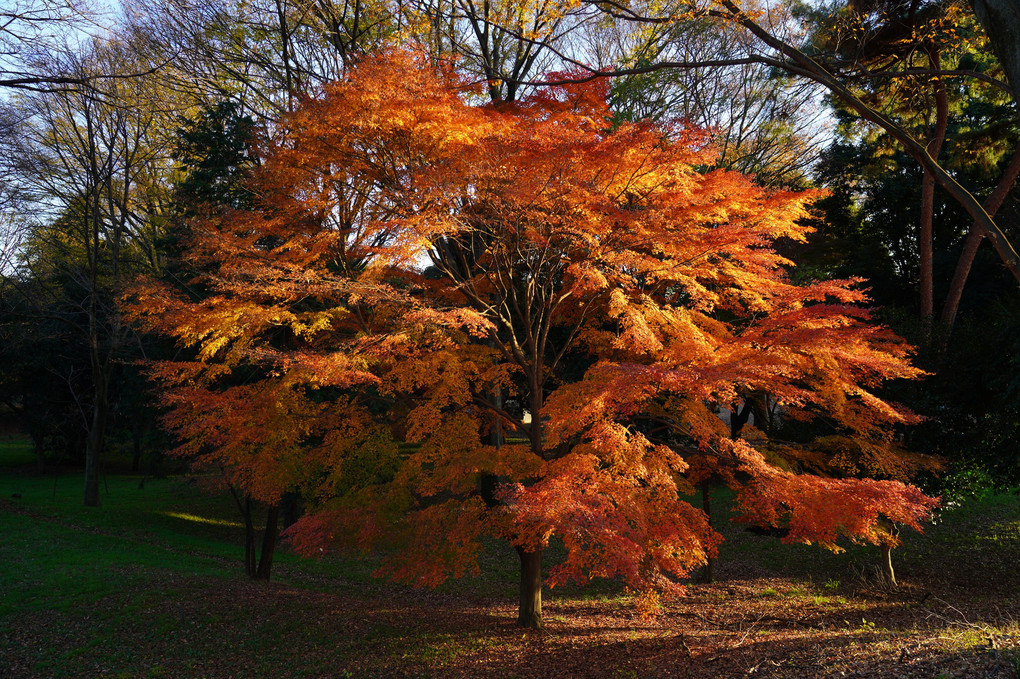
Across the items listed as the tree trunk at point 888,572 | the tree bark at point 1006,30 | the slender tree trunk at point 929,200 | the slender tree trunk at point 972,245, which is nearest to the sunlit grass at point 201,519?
the tree trunk at point 888,572

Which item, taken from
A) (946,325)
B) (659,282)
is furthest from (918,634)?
(946,325)

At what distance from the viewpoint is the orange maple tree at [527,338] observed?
7.49 m

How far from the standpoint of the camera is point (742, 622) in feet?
33.6

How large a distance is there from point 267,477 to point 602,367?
6.21m

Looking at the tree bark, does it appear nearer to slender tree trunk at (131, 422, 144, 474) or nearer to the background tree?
the background tree

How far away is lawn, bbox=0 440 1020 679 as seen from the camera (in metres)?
7.78

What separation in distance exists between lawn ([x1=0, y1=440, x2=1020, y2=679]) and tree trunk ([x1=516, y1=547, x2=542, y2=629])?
0.30 m

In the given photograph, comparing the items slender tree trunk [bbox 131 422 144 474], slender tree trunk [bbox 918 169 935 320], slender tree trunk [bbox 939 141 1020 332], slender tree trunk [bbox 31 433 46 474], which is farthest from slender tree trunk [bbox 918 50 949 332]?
slender tree trunk [bbox 31 433 46 474]

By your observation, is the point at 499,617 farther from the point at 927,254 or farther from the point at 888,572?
the point at 927,254

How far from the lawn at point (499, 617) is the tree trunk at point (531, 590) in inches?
11.6

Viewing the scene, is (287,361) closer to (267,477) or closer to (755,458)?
(267,477)

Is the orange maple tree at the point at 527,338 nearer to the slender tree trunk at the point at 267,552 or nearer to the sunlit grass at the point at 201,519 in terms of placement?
the slender tree trunk at the point at 267,552

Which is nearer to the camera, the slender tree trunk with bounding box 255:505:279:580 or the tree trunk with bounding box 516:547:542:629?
the tree trunk with bounding box 516:547:542:629

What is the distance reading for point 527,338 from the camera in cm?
1009
